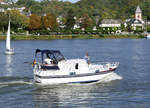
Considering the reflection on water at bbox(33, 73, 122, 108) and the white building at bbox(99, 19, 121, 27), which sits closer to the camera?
the reflection on water at bbox(33, 73, 122, 108)

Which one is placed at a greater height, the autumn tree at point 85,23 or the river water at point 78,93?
the autumn tree at point 85,23

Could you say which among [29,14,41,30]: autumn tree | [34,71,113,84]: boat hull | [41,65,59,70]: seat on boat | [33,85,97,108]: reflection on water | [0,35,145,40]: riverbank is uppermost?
[29,14,41,30]: autumn tree

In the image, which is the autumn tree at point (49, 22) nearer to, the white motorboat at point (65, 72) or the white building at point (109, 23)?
the white building at point (109, 23)

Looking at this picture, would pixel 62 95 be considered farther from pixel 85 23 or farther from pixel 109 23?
pixel 109 23

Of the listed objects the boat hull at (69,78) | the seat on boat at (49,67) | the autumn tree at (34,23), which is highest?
Answer: the autumn tree at (34,23)

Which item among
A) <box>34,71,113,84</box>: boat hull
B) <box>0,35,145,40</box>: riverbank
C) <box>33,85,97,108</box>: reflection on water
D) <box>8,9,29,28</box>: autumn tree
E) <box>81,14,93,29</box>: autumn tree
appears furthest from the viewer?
<box>81,14,93,29</box>: autumn tree

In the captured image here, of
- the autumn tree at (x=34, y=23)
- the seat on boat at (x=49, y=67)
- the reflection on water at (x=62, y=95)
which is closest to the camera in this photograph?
the reflection on water at (x=62, y=95)

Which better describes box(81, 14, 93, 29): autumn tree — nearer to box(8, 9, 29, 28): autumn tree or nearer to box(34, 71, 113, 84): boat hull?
box(8, 9, 29, 28): autumn tree

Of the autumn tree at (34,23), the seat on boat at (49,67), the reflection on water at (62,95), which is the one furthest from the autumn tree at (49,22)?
the reflection on water at (62,95)

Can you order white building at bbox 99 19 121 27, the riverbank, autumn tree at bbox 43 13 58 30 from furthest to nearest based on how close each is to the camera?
white building at bbox 99 19 121 27
autumn tree at bbox 43 13 58 30
the riverbank

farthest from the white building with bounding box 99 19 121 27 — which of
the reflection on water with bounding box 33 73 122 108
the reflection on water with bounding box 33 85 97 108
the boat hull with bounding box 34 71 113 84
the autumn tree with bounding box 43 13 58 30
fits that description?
the reflection on water with bounding box 33 85 97 108

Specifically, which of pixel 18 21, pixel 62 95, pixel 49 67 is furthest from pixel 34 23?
pixel 62 95

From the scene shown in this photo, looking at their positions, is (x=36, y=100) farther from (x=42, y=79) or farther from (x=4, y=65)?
(x=4, y=65)

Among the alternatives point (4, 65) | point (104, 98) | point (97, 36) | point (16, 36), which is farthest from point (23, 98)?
point (97, 36)
